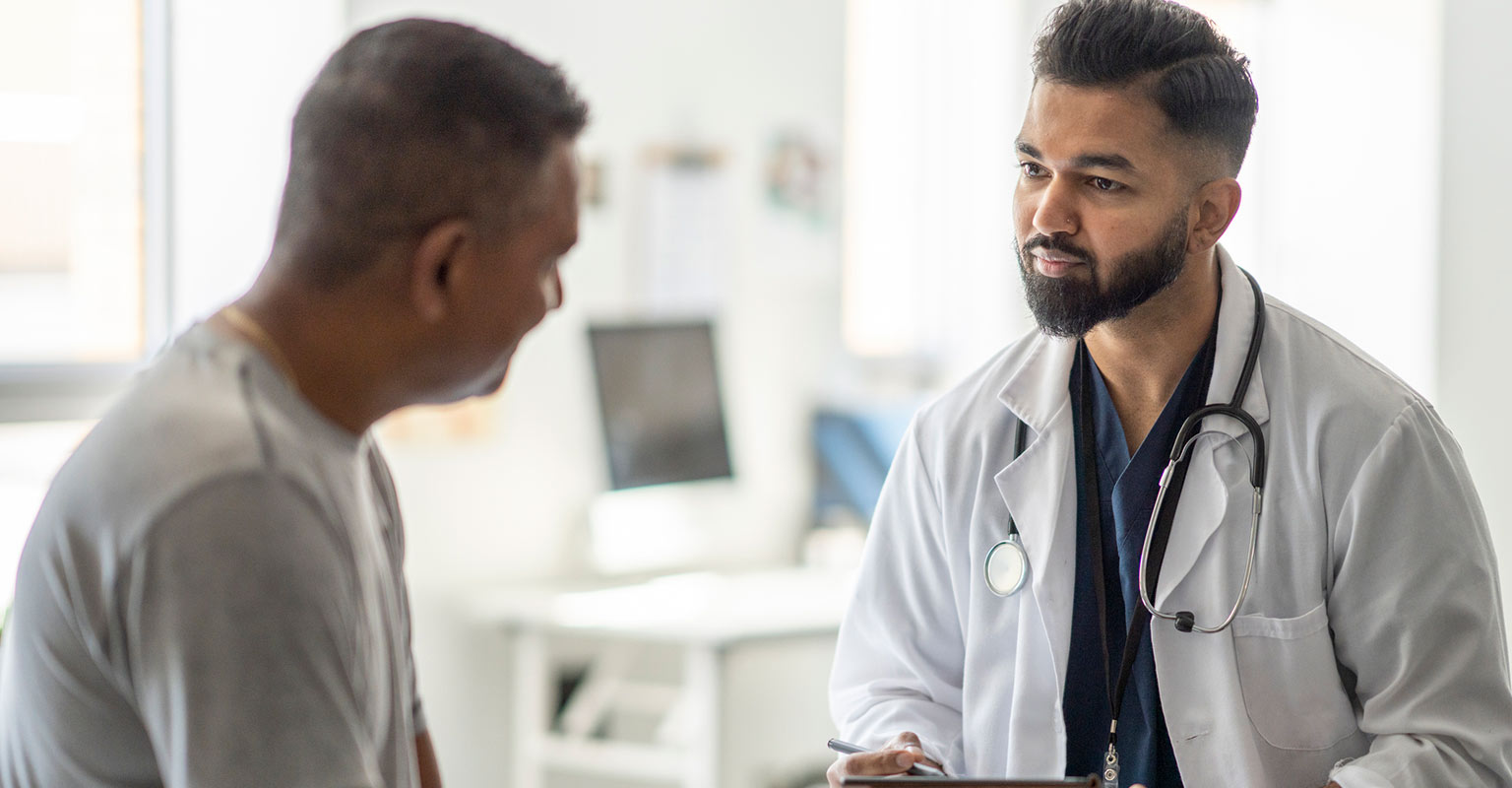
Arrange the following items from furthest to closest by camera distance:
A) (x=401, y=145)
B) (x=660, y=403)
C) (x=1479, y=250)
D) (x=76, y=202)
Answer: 1. (x=660, y=403)
2. (x=76, y=202)
3. (x=1479, y=250)
4. (x=401, y=145)

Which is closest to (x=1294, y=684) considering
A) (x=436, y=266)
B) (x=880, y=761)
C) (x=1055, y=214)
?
(x=880, y=761)

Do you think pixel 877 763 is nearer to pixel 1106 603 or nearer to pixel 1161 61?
pixel 1106 603

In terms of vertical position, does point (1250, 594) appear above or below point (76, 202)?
below

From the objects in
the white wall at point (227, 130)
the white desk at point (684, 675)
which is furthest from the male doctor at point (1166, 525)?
the white wall at point (227, 130)

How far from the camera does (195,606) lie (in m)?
0.76

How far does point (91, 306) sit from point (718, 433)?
157 centimetres

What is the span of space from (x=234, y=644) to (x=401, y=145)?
12.4 inches

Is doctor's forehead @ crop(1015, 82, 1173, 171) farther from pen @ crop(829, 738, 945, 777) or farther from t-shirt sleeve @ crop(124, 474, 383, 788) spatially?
t-shirt sleeve @ crop(124, 474, 383, 788)

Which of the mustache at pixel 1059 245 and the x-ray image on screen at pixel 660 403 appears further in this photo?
the x-ray image on screen at pixel 660 403

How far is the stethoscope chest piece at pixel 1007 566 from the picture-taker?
160cm

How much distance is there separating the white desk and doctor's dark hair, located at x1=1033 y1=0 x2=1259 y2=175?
173 cm

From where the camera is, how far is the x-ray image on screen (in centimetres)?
356

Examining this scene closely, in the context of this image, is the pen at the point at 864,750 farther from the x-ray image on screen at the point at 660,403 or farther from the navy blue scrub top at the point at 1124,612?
the x-ray image on screen at the point at 660,403

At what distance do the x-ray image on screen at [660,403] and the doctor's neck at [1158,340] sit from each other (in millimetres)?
2031
